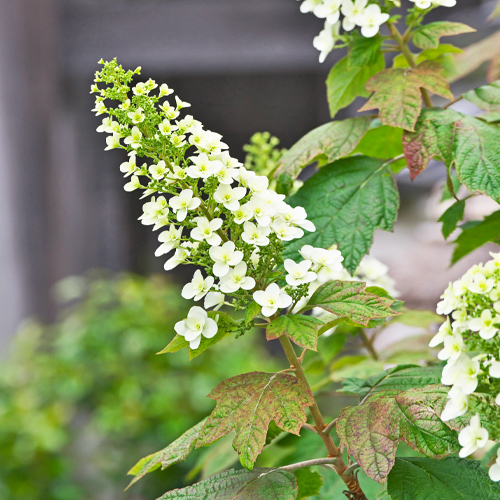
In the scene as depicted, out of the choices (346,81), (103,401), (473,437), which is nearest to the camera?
(473,437)

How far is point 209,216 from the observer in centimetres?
59

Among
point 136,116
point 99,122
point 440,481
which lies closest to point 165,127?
point 136,116

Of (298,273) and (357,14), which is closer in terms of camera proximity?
(298,273)

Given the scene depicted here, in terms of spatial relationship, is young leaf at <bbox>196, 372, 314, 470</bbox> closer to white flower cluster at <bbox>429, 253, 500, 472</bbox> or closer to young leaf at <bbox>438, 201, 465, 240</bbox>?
white flower cluster at <bbox>429, 253, 500, 472</bbox>

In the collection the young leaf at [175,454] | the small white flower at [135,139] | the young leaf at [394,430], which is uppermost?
the small white flower at [135,139]

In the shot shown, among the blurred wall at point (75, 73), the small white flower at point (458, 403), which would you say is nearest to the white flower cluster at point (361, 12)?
the small white flower at point (458, 403)

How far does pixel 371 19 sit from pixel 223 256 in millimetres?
381

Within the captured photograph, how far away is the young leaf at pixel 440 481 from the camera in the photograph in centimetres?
56

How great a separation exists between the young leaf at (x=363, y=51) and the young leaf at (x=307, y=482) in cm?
52

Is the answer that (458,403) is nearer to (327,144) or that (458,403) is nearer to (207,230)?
(207,230)

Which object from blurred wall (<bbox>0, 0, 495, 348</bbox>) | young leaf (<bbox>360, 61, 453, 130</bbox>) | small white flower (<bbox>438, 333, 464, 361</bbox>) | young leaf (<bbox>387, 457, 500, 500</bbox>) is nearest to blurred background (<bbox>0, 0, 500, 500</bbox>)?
blurred wall (<bbox>0, 0, 495, 348</bbox>)

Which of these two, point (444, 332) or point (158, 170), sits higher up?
point (158, 170)

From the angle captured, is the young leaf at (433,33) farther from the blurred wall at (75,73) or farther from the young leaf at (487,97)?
the blurred wall at (75,73)

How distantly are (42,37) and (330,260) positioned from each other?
3.16 metres
